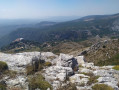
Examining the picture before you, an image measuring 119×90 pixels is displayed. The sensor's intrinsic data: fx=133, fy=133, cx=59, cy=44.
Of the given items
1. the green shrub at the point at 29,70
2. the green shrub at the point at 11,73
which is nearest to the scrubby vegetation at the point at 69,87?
the green shrub at the point at 29,70

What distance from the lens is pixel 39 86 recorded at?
11.7 m

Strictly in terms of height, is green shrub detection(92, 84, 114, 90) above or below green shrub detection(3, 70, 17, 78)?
below

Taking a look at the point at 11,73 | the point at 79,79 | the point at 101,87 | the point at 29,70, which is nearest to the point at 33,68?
the point at 29,70

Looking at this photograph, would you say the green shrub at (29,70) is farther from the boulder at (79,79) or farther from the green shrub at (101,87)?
the green shrub at (101,87)

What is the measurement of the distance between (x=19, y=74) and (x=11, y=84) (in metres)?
2.28

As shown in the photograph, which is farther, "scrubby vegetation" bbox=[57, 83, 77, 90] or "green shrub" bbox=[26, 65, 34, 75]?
"green shrub" bbox=[26, 65, 34, 75]

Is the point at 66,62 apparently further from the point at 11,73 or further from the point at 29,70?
the point at 11,73

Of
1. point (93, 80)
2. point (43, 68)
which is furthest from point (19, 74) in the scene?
point (93, 80)

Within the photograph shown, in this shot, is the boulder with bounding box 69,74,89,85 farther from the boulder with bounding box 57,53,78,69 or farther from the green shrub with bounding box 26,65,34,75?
the green shrub with bounding box 26,65,34,75

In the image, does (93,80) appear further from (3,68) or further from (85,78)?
(3,68)

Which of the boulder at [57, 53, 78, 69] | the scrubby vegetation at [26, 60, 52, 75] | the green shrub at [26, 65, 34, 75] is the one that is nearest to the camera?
the green shrub at [26, 65, 34, 75]

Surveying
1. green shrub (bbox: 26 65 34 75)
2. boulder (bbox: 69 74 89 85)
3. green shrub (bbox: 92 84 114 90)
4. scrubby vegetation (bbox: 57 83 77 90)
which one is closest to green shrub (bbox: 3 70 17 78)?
green shrub (bbox: 26 65 34 75)

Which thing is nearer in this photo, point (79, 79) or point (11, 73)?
point (79, 79)

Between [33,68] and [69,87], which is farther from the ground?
[33,68]
